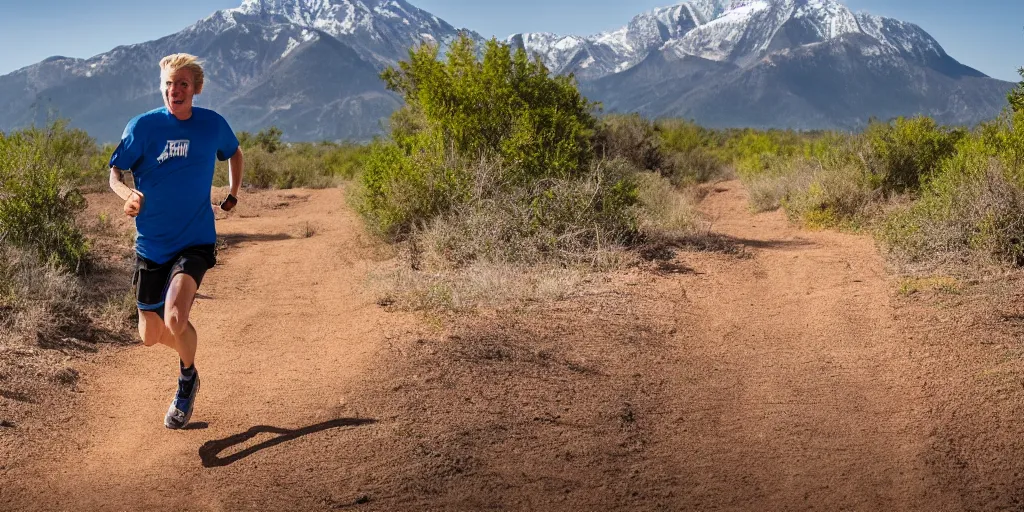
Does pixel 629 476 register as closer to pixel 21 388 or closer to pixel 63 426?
pixel 63 426

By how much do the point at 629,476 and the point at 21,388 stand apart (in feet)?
13.5

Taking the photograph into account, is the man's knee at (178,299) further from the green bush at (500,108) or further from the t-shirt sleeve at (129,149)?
the green bush at (500,108)

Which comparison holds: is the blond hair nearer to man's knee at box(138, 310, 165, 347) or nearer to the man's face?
the man's face

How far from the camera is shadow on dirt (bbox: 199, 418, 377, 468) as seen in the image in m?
4.49

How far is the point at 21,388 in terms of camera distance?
5582mm

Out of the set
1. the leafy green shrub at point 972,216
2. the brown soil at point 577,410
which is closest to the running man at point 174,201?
the brown soil at point 577,410

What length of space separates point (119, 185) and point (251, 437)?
160 cm

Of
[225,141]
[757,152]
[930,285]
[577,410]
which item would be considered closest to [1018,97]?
[930,285]

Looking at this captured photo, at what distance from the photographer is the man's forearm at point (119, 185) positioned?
4.46 metres

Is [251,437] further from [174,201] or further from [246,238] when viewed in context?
[246,238]

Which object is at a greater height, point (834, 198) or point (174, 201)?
point (174, 201)

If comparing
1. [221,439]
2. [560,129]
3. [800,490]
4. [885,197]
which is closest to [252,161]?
[560,129]

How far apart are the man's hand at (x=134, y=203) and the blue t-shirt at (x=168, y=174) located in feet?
0.48

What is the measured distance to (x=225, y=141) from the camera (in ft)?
16.6
